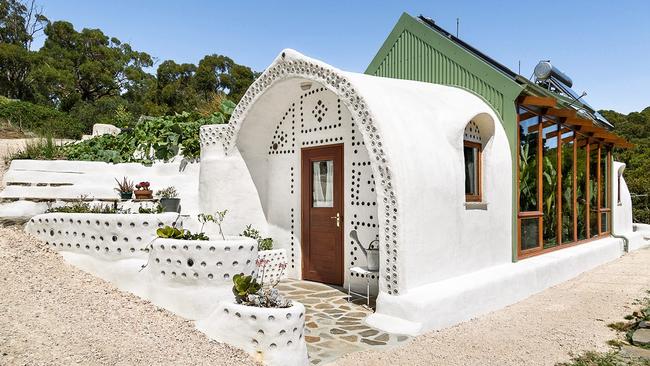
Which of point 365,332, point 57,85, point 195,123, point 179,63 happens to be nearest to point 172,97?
point 179,63

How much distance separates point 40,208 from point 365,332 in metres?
5.60

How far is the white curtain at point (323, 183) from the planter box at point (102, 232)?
8.56 feet

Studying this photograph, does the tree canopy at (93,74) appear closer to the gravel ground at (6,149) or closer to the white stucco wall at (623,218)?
the gravel ground at (6,149)

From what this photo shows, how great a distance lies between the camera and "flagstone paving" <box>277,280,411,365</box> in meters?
4.93

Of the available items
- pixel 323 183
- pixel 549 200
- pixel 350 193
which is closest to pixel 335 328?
pixel 350 193

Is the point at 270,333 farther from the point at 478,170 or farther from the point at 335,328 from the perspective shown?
the point at 478,170

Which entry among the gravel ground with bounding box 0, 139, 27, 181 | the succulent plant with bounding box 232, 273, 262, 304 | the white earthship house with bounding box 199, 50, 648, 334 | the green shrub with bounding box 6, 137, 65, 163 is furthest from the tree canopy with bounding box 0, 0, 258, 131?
the succulent plant with bounding box 232, 273, 262, 304

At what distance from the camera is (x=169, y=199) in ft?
28.8

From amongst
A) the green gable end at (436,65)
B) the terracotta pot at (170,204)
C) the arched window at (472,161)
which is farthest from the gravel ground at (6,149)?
the arched window at (472,161)

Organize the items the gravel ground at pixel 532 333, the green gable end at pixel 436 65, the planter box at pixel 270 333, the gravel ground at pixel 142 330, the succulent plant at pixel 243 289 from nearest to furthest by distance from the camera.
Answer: the gravel ground at pixel 142 330 < the planter box at pixel 270 333 < the gravel ground at pixel 532 333 < the succulent plant at pixel 243 289 < the green gable end at pixel 436 65

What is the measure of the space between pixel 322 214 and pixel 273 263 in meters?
1.23

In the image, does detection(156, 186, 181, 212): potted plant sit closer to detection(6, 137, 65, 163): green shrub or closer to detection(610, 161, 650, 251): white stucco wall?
detection(6, 137, 65, 163): green shrub

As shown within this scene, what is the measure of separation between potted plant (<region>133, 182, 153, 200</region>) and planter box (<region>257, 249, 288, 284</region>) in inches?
104

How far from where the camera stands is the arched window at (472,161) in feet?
23.7
